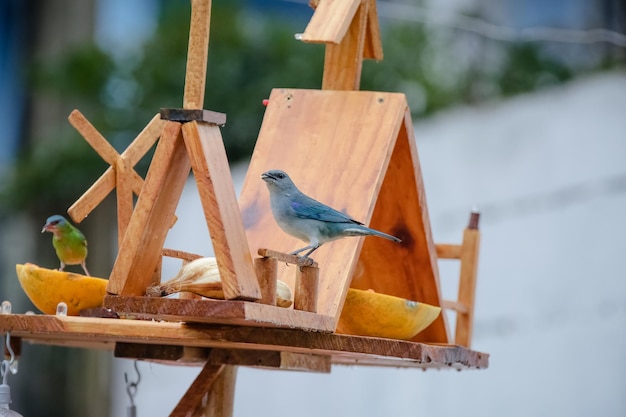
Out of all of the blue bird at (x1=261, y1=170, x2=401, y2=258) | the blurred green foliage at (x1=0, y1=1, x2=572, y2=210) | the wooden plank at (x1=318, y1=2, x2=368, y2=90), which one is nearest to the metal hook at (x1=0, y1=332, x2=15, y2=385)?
the blue bird at (x1=261, y1=170, x2=401, y2=258)

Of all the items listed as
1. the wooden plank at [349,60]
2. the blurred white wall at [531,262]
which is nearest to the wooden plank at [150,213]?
the wooden plank at [349,60]

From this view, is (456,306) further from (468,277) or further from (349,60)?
(349,60)

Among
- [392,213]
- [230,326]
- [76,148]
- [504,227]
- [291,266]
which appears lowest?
[230,326]

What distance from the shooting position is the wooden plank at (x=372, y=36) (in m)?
4.11

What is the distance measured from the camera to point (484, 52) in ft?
29.2

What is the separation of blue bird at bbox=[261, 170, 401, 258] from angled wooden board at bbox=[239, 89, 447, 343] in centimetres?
22

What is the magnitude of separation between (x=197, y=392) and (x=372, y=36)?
4.91ft

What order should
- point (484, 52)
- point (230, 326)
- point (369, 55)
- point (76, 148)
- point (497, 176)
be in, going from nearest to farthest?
1. point (230, 326)
2. point (369, 55)
3. point (497, 176)
4. point (484, 52)
5. point (76, 148)

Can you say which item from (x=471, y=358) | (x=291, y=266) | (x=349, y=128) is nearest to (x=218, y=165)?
(x=291, y=266)

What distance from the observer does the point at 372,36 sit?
420 centimetres

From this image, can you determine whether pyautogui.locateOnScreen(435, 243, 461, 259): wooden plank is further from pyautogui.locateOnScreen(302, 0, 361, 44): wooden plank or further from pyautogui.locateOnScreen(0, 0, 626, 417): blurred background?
pyautogui.locateOnScreen(0, 0, 626, 417): blurred background

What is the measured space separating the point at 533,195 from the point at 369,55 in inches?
123

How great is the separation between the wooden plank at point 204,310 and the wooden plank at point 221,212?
35 millimetres

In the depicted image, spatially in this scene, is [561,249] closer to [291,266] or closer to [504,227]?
[504,227]
